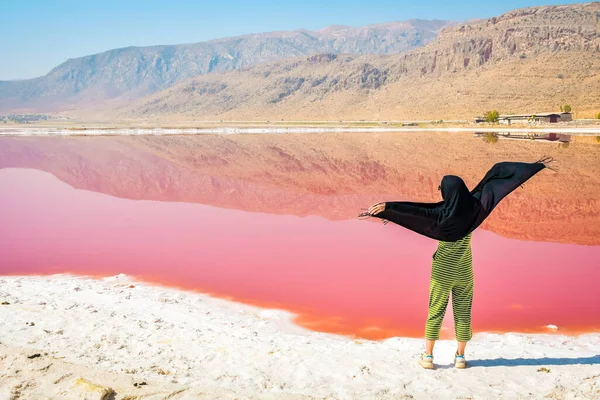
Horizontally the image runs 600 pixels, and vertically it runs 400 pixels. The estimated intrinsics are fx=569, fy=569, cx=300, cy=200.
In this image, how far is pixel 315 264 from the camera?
11031 mm

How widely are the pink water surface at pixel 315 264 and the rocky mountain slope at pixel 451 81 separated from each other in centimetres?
7177

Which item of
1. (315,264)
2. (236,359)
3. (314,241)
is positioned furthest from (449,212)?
(314,241)

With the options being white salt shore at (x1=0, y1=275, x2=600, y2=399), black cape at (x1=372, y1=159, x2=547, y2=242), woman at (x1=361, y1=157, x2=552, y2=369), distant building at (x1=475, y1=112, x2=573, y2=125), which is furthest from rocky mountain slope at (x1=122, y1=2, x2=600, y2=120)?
black cape at (x1=372, y1=159, x2=547, y2=242)

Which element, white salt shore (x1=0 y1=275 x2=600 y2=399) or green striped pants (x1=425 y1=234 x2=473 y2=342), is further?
green striped pants (x1=425 y1=234 x2=473 y2=342)

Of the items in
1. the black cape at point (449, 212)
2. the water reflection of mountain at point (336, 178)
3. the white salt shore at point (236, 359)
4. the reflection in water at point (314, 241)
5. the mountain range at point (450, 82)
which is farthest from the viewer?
the mountain range at point (450, 82)

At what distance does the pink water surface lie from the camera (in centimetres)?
819

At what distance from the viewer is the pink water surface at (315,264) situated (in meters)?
8.19

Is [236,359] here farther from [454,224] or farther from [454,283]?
[454,224]

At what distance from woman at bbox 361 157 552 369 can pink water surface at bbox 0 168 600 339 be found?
168 centimetres

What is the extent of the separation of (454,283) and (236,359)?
236 cm

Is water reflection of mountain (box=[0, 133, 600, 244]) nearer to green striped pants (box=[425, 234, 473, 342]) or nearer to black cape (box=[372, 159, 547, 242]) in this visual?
green striped pants (box=[425, 234, 473, 342])

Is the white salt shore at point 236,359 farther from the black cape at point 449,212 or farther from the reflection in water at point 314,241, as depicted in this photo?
the black cape at point 449,212

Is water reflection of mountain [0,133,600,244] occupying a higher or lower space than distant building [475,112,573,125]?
lower

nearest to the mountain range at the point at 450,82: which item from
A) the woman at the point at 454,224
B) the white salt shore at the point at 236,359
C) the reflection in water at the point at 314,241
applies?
the reflection in water at the point at 314,241
